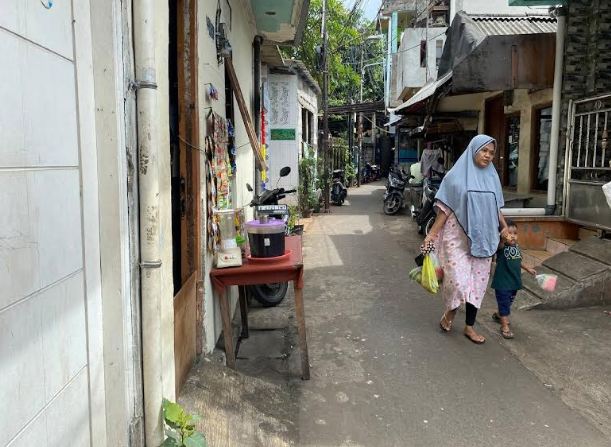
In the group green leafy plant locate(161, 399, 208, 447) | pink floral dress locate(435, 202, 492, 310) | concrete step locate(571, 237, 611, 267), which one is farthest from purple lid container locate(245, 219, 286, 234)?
concrete step locate(571, 237, 611, 267)

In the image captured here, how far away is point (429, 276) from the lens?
14.6ft

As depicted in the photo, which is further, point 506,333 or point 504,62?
point 504,62

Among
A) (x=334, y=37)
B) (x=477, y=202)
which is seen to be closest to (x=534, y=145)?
(x=477, y=202)

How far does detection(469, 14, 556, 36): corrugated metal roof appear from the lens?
815 centimetres

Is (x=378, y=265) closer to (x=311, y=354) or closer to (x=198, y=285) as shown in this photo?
(x=311, y=354)

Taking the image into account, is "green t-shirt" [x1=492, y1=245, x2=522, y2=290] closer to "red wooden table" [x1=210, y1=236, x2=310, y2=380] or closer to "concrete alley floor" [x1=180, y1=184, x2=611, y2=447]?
"concrete alley floor" [x1=180, y1=184, x2=611, y2=447]

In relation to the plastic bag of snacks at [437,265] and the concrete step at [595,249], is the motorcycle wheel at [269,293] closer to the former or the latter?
the plastic bag of snacks at [437,265]

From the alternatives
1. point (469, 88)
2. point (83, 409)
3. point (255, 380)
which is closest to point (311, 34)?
point (469, 88)

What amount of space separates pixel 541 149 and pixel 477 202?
489cm

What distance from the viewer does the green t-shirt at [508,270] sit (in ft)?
14.8

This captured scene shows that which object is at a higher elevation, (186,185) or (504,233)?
Answer: (186,185)

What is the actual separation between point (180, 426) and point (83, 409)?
1.90 feet

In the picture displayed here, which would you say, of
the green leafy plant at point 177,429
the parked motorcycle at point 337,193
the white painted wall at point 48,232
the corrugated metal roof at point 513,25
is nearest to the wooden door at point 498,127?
the corrugated metal roof at point 513,25

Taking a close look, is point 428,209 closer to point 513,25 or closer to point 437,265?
point 513,25
